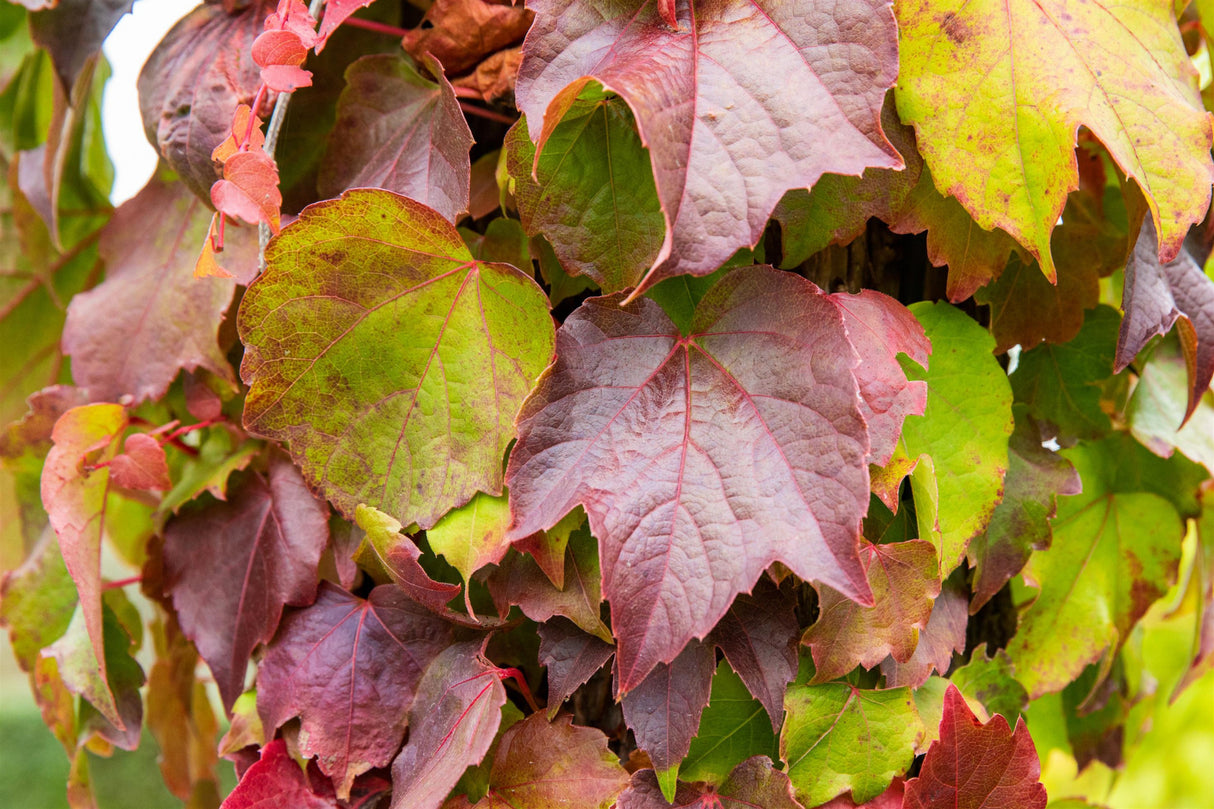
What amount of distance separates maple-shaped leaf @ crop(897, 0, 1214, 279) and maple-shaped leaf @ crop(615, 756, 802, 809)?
1.03ft

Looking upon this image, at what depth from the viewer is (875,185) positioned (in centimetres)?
46

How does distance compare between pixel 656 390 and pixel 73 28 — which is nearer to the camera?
pixel 656 390

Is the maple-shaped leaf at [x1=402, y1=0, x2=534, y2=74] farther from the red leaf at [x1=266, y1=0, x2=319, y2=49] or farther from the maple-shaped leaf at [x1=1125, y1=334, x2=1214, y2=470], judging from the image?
the maple-shaped leaf at [x1=1125, y1=334, x2=1214, y2=470]

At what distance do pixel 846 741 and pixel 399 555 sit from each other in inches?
10.6

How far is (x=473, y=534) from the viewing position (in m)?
0.47

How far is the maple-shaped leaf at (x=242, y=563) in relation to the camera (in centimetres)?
56

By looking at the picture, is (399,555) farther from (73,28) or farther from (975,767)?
(73,28)

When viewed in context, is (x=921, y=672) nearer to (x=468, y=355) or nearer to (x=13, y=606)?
(x=468, y=355)

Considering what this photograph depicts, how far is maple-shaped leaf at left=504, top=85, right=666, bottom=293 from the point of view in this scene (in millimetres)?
456

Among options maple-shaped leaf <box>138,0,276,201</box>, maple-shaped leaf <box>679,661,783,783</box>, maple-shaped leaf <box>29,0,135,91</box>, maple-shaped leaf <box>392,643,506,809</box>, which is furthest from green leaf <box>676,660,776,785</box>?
maple-shaped leaf <box>29,0,135,91</box>

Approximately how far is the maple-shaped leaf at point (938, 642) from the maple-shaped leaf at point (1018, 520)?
0.01 m

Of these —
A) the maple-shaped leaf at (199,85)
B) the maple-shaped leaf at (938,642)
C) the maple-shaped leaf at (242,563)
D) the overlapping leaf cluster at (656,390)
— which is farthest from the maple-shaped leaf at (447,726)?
the maple-shaped leaf at (199,85)

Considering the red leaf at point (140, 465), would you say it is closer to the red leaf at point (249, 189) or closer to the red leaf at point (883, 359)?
the red leaf at point (249, 189)

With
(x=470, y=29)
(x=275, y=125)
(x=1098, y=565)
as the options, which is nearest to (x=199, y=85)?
(x=275, y=125)
